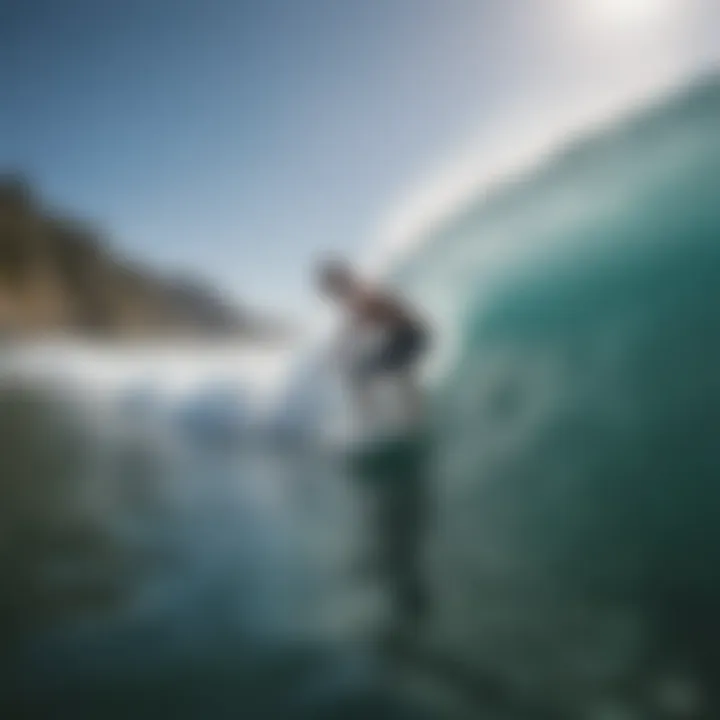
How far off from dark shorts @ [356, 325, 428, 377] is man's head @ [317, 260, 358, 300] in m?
0.10

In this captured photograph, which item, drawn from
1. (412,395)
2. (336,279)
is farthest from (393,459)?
(336,279)

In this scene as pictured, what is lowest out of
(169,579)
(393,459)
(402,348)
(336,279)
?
(169,579)

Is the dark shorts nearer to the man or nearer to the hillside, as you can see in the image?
the man

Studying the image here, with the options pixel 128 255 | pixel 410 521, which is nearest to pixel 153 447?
pixel 128 255

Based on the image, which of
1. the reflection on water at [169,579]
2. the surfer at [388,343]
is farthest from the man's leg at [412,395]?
the reflection on water at [169,579]

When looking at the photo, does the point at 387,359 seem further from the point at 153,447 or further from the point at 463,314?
the point at 153,447

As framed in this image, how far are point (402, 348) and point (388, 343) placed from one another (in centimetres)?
2

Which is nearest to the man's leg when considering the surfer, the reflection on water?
the surfer

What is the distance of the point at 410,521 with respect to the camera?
5.09 feet

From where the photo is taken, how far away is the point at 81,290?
173 centimetres

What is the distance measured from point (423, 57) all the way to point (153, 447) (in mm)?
768

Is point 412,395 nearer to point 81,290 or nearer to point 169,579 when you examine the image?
point 169,579

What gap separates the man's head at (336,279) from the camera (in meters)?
1.63

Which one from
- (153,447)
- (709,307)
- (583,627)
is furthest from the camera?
(153,447)
